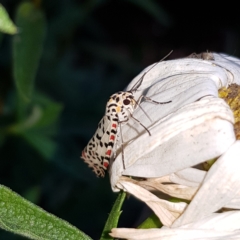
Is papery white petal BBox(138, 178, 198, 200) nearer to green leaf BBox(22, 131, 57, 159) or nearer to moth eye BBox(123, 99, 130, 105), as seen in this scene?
moth eye BBox(123, 99, 130, 105)

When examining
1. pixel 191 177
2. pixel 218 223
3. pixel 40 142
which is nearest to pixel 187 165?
pixel 191 177

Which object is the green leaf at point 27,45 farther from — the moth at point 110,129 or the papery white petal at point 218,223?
the papery white petal at point 218,223

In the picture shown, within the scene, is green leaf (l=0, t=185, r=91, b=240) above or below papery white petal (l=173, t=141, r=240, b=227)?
below

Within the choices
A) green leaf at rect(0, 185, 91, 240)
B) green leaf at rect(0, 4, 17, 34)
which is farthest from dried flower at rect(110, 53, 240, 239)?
green leaf at rect(0, 4, 17, 34)

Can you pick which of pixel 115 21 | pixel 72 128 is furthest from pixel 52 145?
pixel 115 21

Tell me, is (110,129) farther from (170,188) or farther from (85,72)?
(85,72)

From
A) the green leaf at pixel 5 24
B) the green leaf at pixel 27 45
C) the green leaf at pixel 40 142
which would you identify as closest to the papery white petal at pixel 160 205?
the green leaf at pixel 5 24

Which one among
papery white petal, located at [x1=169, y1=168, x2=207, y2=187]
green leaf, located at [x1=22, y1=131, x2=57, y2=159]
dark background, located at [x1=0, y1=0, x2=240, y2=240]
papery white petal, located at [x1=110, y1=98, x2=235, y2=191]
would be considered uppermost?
papery white petal, located at [x1=110, y1=98, x2=235, y2=191]
